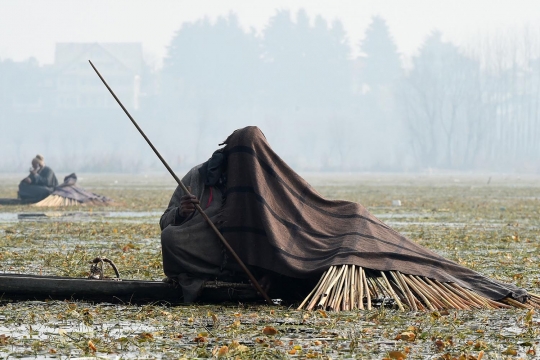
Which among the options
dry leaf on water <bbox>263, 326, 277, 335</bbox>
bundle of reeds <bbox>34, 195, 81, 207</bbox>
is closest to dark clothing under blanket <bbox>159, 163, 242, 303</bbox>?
dry leaf on water <bbox>263, 326, 277, 335</bbox>

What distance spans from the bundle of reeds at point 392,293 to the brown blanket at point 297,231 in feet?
0.23

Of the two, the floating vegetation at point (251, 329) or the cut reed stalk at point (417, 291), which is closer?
the floating vegetation at point (251, 329)

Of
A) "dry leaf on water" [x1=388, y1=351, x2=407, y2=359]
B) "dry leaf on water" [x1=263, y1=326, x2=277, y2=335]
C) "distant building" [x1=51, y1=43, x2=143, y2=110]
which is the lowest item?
"dry leaf on water" [x1=263, y1=326, x2=277, y2=335]

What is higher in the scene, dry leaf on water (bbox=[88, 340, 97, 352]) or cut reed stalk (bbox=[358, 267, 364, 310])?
cut reed stalk (bbox=[358, 267, 364, 310])

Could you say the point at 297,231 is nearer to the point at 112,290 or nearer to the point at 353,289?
the point at 353,289

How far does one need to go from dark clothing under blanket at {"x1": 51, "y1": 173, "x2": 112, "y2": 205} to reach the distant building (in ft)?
317

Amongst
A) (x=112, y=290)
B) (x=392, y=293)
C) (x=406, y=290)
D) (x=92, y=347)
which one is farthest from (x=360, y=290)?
(x=92, y=347)

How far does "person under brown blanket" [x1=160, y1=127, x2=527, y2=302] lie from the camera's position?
8.07 meters

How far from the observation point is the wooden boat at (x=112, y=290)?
26.5 ft

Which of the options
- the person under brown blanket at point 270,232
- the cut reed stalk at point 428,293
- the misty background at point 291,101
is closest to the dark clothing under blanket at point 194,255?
the person under brown blanket at point 270,232

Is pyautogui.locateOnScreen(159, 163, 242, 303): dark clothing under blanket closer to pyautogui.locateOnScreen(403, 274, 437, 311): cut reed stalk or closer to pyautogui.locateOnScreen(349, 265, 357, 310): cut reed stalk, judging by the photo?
pyautogui.locateOnScreen(349, 265, 357, 310): cut reed stalk

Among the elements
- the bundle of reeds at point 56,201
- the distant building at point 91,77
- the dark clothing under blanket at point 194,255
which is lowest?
the bundle of reeds at point 56,201

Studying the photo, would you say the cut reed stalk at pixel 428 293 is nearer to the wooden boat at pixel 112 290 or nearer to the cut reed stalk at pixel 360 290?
the cut reed stalk at pixel 360 290

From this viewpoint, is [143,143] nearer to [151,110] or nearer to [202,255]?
[151,110]
